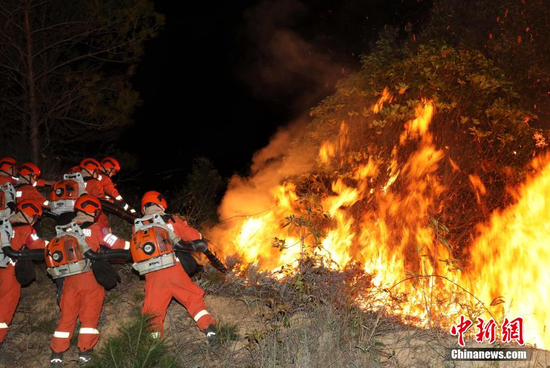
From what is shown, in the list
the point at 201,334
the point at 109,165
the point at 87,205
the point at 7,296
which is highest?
the point at 109,165

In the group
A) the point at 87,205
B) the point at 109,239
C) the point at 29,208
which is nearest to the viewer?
the point at 87,205

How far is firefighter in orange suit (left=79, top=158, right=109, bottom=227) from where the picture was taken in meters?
10.4

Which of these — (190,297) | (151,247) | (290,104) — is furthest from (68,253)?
(290,104)

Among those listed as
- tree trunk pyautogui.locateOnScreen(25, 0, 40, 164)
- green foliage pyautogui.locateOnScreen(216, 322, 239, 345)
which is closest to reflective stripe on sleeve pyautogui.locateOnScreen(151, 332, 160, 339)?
green foliage pyautogui.locateOnScreen(216, 322, 239, 345)

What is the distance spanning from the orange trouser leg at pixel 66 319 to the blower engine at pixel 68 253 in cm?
22

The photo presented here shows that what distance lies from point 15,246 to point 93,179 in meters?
2.86

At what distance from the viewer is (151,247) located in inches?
274

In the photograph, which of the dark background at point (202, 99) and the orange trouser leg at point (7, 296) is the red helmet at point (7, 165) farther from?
the dark background at point (202, 99)

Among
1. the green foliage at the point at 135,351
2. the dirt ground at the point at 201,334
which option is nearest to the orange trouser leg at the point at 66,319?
the dirt ground at the point at 201,334

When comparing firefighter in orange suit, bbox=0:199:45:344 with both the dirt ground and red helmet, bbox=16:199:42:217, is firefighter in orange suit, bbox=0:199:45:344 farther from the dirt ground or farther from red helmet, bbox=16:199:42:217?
the dirt ground

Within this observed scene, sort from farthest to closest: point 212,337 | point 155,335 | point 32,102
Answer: point 32,102
point 212,337
point 155,335

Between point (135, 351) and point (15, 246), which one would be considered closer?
point (135, 351)

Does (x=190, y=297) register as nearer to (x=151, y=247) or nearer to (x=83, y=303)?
(x=151, y=247)

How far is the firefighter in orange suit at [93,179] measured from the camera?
10.4 metres
